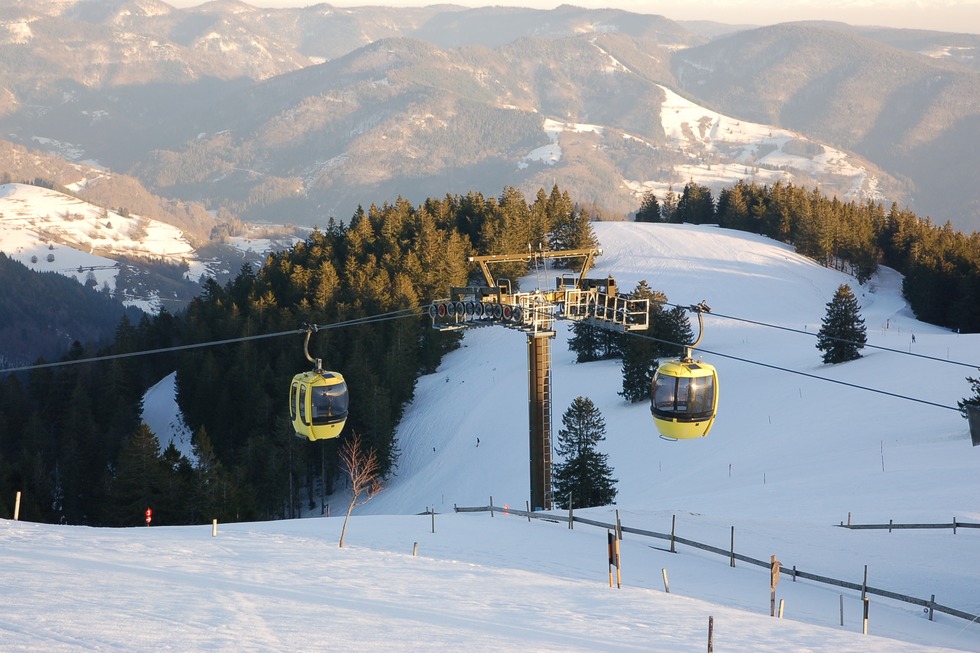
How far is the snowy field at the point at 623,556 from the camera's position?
1675cm

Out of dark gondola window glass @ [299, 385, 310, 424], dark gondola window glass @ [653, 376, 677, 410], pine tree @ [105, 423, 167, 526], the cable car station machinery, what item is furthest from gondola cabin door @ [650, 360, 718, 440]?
pine tree @ [105, 423, 167, 526]

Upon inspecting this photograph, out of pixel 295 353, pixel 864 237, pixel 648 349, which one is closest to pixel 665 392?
pixel 648 349

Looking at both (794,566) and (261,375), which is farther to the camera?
(261,375)

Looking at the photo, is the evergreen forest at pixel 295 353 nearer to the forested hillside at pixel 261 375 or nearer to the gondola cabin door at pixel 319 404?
the forested hillside at pixel 261 375

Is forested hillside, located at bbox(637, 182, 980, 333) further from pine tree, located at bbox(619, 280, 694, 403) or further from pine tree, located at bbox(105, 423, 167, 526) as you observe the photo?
pine tree, located at bbox(105, 423, 167, 526)

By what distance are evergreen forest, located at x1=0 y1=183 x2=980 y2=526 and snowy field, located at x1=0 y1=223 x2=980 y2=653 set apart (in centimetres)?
776

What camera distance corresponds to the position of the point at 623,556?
2612 centimetres

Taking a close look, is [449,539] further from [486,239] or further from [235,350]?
[486,239]

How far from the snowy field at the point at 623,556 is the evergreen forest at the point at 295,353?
25.5 ft

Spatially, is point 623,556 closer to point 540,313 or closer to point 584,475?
point 540,313

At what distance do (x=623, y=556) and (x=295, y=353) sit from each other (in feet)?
166

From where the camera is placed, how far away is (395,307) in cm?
8038

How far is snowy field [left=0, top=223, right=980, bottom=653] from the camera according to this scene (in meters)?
16.8

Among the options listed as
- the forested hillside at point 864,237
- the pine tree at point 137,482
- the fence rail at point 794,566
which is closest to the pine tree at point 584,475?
the fence rail at point 794,566
